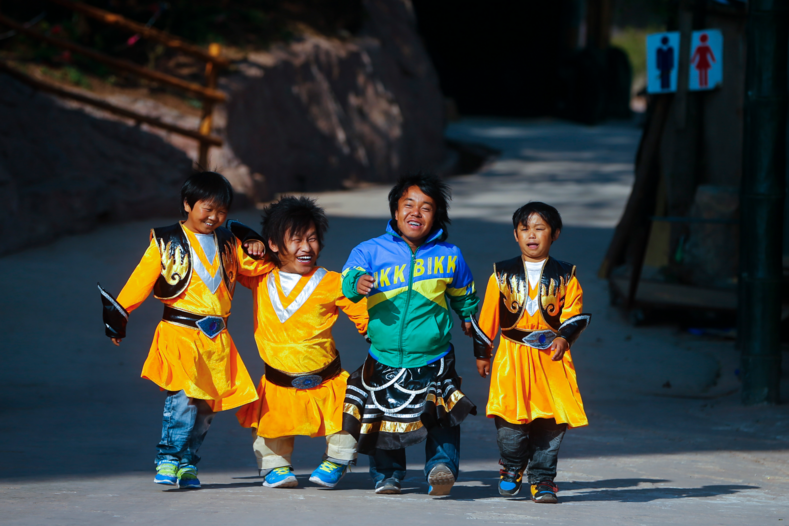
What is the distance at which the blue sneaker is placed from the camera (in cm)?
367

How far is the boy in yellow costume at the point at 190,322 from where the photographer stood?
11.8ft

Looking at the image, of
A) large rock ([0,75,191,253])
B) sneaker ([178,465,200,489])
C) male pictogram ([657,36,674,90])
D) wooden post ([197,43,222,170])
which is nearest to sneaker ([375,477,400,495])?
sneaker ([178,465,200,489])

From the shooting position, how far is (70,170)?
9.18m

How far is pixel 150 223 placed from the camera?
367 inches

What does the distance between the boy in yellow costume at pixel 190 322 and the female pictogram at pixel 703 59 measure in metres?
5.60

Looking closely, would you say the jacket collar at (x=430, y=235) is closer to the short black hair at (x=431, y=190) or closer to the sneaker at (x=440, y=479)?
the short black hair at (x=431, y=190)

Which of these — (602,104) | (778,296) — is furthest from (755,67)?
(602,104)

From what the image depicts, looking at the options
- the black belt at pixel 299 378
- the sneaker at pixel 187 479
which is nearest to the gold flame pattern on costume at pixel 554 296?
the black belt at pixel 299 378

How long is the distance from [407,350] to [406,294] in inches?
8.8

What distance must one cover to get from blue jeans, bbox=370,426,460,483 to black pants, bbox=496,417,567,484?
7.3 inches

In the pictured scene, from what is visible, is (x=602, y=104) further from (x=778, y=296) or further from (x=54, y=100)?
(x=778, y=296)

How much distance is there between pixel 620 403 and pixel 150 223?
212 inches

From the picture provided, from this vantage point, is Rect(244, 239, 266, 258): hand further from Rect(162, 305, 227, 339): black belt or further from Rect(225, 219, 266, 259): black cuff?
Rect(162, 305, 227, 339): black belt

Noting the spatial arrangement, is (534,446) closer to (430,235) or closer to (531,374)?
(531,374)
